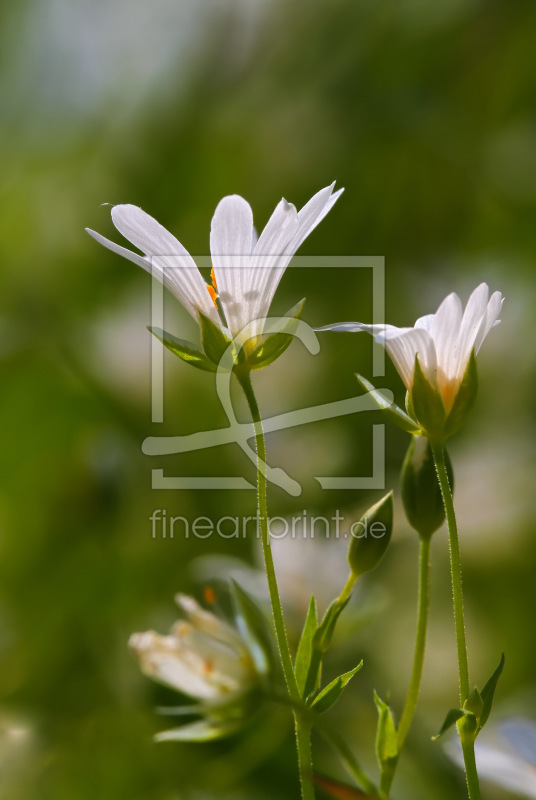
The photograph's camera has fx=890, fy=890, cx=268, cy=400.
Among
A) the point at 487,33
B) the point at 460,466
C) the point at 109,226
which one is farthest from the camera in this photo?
the point at 109,226

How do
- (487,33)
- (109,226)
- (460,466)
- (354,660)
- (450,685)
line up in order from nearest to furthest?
(354,660) < (450,685) < (460,466) < (487,33) < (109,226)

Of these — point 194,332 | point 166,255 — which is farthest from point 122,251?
point 194,332

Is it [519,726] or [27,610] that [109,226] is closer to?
[27,610]

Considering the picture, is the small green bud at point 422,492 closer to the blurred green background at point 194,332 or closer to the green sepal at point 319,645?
→ the green sepal at point 319,645

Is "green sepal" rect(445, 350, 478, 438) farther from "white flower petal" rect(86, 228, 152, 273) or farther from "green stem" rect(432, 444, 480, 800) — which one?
"white flower petal" rect(86, 228, 152, 273)

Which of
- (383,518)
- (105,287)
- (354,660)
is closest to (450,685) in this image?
(354,660)

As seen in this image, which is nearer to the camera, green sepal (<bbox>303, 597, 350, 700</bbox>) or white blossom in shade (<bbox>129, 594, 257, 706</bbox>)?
green sepal (<bbox>303, 597, 350, 700</bbox>)

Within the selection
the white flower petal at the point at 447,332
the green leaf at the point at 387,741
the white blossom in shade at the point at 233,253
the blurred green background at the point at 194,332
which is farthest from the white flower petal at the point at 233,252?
the blurred green background at the point at 194,332

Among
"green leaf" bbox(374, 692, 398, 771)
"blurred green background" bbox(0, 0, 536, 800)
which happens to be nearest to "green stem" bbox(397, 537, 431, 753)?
"green leaf" bbox(374, 692, 398, 771)
